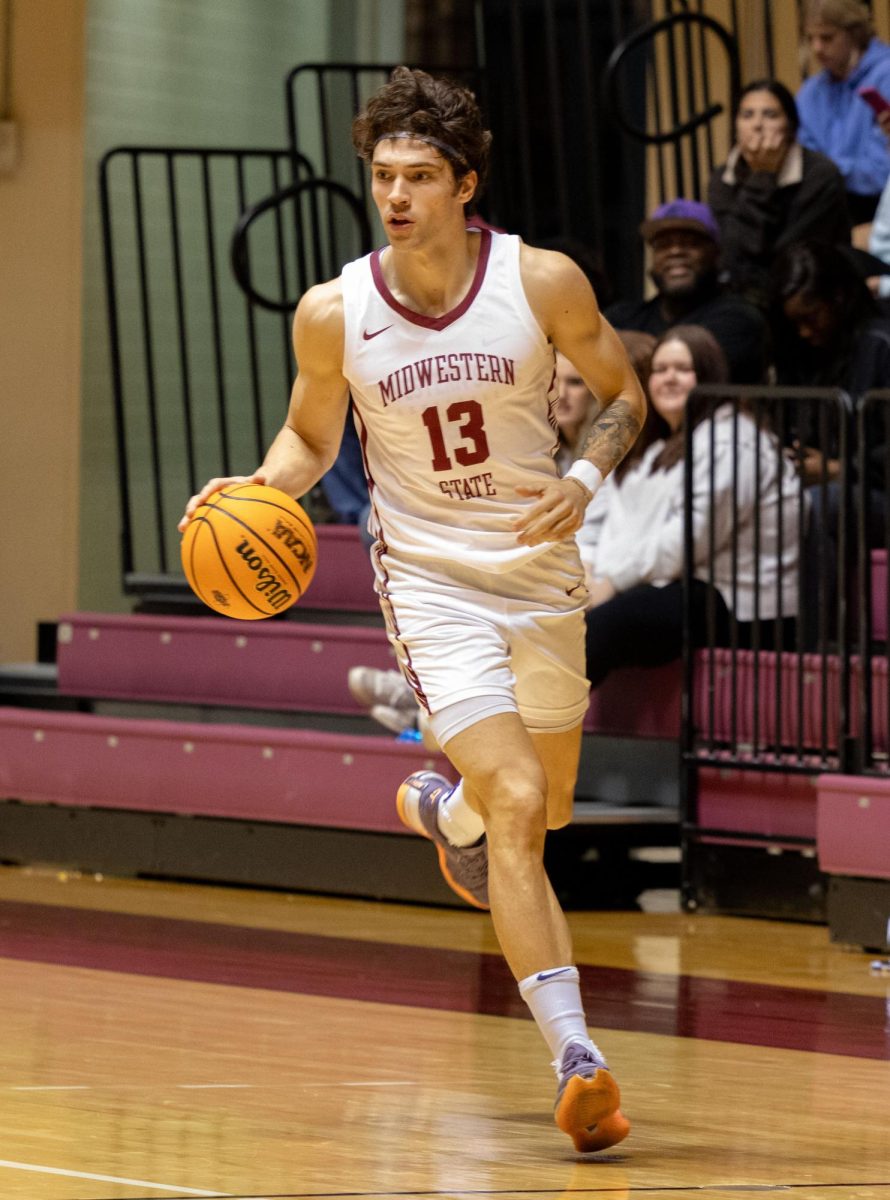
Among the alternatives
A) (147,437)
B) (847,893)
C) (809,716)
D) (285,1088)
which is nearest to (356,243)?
(147,437)

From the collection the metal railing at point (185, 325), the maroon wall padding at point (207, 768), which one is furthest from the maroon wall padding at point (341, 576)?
the maroon wall padding at point (207, 768)

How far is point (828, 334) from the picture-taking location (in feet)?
Result: 25.4

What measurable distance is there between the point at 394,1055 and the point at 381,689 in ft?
8.54

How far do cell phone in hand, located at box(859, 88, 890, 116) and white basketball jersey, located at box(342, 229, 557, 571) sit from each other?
4486 mm

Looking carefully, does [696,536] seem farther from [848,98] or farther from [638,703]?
[848,98]

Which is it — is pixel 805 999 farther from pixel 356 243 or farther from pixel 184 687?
pixel 356 243

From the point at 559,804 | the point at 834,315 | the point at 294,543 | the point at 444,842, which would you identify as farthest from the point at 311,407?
the point at 834,315

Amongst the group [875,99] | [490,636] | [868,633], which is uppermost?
[875,99]

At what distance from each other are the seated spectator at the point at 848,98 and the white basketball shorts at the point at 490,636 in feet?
15.4

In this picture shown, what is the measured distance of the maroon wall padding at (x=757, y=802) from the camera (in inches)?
277

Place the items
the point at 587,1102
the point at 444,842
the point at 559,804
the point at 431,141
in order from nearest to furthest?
the point at 587,1102 → the point at 431,141 → the point at 559,804 → the point at 444,842

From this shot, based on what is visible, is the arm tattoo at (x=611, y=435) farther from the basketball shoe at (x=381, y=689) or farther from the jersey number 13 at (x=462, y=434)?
the basketball shoe at (x=381, y=689)

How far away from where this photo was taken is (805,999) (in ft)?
18.7

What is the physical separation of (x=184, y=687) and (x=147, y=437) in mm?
1953
